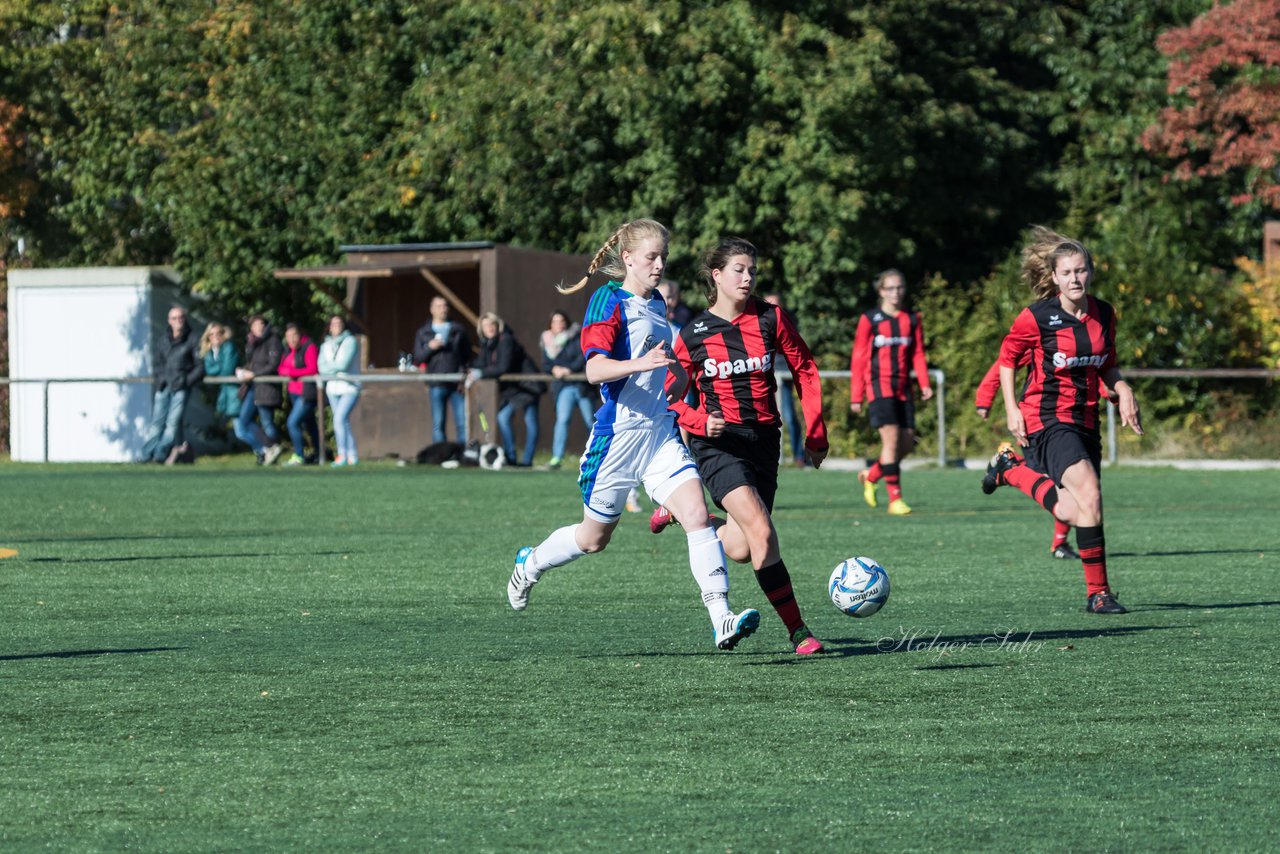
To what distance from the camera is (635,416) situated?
7980 millimetres

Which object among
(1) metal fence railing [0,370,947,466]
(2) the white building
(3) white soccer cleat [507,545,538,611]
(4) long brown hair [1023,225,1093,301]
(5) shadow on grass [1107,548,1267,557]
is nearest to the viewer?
(3) white soccer cleat [507,545,538,611]

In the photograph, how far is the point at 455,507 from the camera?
1738cm

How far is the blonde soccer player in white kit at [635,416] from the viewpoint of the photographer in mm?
7773

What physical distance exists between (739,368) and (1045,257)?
2504 mm

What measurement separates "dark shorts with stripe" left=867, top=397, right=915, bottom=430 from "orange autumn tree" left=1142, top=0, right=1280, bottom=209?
12.7 meters

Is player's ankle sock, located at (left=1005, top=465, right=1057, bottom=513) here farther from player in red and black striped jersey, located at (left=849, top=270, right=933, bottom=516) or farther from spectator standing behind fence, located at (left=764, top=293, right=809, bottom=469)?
spectator standing behind fence, located at (left=764, top=293, right=809, bottom=469)

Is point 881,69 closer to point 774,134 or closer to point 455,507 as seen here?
point 774,134

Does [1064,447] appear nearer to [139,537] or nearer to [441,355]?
[139,537]

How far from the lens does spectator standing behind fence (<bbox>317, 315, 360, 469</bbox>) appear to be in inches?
957

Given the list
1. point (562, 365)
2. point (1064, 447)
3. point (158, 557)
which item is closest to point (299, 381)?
point (562, 365)

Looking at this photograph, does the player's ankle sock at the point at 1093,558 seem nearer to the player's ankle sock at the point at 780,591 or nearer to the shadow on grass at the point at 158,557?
the player's ankle sock at the point at 780,591

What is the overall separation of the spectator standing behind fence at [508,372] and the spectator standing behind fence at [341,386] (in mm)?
1524

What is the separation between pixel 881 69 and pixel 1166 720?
22.2m

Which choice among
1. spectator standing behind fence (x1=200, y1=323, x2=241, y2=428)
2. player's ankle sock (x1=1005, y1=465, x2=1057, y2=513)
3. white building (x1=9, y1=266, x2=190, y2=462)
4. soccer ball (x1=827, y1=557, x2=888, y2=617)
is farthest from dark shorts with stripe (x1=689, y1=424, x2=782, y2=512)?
white building (x1=9, y1=266, x2=190, y2=462)
